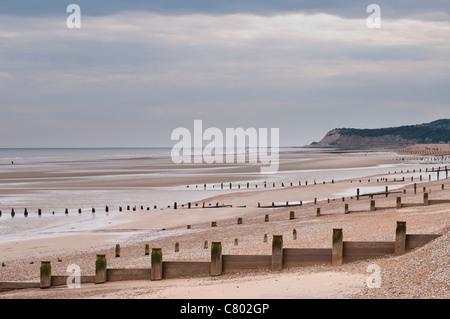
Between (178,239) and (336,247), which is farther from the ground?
(336,247)

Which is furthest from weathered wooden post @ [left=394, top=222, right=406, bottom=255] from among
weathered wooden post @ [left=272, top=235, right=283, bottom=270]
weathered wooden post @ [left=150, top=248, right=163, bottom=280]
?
weathered wooden post @ [left=150, top=248, right=163, bottom=280]

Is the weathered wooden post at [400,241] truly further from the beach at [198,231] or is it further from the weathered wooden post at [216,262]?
the weathered wooden post at [216,262]

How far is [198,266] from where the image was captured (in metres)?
14.5

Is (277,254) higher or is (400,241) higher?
(400,241)

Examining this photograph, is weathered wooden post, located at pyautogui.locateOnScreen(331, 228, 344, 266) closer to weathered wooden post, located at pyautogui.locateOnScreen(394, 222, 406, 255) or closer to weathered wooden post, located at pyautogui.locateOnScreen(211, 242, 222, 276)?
weathered wooden post, located at pyautogui.locateOnScreen(394, 222, 406, 255)

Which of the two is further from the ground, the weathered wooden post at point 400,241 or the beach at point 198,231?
the weathered wooden post at point 400,241

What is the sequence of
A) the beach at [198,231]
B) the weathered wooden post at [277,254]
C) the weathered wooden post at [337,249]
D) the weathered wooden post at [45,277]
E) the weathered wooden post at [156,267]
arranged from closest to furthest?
1. the beach at [198,231]
2. the weathered wooden post at [337,249]
3. the weathered wooden post at [277,254]
4. the weathered wooden post at [156,267]
5. the weathered wooden post at [45,277]

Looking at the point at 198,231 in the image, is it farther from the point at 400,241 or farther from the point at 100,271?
the point at 400,241

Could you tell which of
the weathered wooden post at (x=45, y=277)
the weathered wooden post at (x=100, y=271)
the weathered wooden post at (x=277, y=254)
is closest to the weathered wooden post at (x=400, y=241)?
the weathered wooden post at (x=277, y=254)

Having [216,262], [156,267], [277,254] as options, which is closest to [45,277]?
[156,267]

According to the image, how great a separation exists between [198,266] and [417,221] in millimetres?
10837

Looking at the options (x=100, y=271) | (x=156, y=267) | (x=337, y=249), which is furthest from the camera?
(x=100, y=271)
